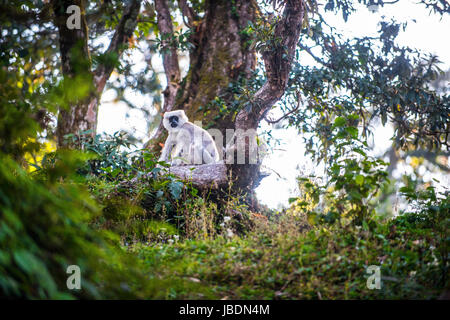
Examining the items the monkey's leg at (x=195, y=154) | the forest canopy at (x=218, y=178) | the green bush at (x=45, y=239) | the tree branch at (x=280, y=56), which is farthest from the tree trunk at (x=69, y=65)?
the green bush at (x=45, y=239)

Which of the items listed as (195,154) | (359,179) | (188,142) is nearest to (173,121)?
(188,142)

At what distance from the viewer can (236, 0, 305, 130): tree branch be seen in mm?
6873

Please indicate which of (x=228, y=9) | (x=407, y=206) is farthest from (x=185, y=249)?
(x=228, y=9)

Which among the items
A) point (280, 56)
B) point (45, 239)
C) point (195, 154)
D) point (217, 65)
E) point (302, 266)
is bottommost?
point (302, 266)

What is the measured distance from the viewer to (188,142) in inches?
375

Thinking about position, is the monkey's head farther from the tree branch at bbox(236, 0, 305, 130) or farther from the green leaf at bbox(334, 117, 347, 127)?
the green leaf at bbox(334, 117, 347, 127)

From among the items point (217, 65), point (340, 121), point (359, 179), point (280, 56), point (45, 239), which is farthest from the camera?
point (217, 65)

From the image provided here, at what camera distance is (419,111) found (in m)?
9.42

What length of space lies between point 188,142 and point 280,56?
3.45 metres

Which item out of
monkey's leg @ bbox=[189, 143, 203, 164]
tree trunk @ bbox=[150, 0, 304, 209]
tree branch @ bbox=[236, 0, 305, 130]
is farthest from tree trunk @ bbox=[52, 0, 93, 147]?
tree branch @ bbox=[236, 0, 305, 130]

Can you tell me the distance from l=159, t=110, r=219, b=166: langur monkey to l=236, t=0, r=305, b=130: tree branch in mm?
2356

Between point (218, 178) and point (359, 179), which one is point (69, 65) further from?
point (359, 179)

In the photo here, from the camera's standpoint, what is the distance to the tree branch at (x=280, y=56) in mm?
6873
